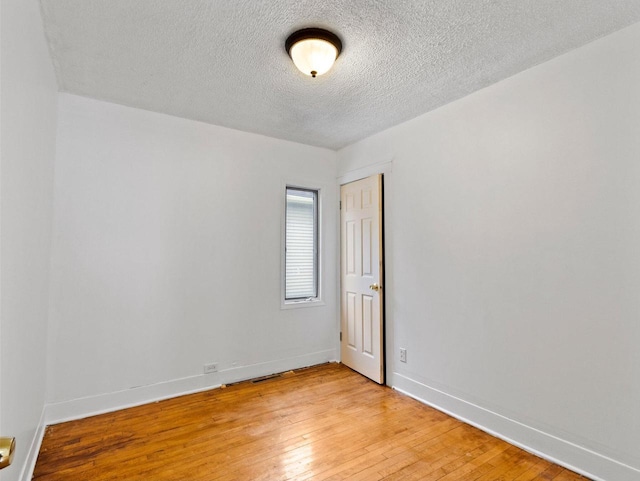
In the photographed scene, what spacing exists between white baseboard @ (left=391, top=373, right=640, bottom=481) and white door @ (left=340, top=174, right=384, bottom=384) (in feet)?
2.11

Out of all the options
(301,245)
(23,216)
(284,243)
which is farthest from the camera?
(301,245)

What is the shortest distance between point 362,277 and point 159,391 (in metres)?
2.35

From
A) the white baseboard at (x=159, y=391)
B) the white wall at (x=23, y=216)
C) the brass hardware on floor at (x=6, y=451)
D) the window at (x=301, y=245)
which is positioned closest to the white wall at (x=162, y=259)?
the white baseboard at (x=159, y=391)

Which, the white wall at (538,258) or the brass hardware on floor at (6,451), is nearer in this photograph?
the brass hardware on floor at (6,451)

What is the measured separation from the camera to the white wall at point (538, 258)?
184 cm

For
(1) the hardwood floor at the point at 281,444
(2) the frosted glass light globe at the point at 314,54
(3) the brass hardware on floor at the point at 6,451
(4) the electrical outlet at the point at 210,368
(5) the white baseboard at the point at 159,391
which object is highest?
(2) the frosted glass light globe at the point at 314,54

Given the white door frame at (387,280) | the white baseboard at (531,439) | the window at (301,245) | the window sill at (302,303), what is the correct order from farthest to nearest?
the window at (301,245) < the window sill at (302,303) < the white door frame at (387,280) < the white baseboard at (531,439)

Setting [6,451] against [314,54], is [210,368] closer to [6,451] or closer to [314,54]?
A: [6,451]

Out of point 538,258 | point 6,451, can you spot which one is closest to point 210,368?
point 6,451

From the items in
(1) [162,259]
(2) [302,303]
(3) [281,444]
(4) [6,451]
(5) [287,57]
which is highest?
(5) [287,57]

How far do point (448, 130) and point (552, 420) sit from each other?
7.73 feet

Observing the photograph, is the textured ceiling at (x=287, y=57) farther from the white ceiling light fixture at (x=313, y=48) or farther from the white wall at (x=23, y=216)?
the white wall at (x=23, y=216)

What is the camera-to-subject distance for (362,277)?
3.60 m

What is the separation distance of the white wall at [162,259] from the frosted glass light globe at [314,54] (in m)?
1.66
